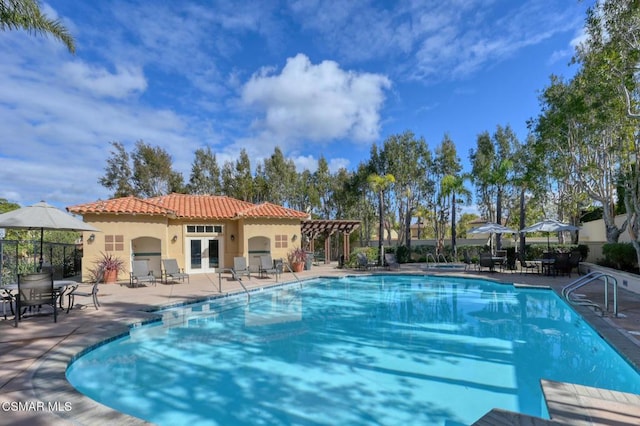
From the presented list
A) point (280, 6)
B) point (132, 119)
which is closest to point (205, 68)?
point (280, 6)

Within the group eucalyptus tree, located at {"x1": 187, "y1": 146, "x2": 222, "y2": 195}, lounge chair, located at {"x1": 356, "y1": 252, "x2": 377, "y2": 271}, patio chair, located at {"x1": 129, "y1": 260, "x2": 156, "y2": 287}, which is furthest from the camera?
eucalyptus tree, located at {"x1": 187, "y1": 146, "x2": 222, "y2": 195}

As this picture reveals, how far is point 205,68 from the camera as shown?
17.6 metres

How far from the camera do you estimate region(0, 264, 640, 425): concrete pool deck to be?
11.5 feet

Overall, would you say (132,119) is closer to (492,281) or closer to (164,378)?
(164,378)

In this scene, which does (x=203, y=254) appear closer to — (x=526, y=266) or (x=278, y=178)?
(x=278, y=178)

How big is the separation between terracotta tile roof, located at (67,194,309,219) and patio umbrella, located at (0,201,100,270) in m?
7.26

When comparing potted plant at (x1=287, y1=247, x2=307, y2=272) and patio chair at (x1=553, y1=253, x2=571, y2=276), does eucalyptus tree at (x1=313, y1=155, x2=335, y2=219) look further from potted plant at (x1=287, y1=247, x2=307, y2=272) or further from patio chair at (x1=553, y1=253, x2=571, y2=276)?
patio chair at (x1=553, y1=253, x2=571, y2=276)

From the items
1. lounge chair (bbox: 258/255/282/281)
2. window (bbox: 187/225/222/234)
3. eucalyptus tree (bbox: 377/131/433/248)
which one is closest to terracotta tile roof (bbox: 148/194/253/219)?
window (bbox: 187/225/222/234)

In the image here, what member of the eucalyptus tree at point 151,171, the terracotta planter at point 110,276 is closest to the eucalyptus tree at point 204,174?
the eucalyptus tree at point 151,171

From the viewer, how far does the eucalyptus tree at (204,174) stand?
34812 mm

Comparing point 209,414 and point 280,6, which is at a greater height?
point 280,6

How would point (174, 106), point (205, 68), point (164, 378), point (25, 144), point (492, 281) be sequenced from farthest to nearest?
1. point (174, 106)
2. point (25, 144)
3. point (205, 68)
4. point (492, 281)
5. point (164, 378)

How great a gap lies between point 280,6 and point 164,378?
14302mm

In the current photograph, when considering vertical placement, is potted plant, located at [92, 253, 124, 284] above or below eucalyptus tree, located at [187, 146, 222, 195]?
below
